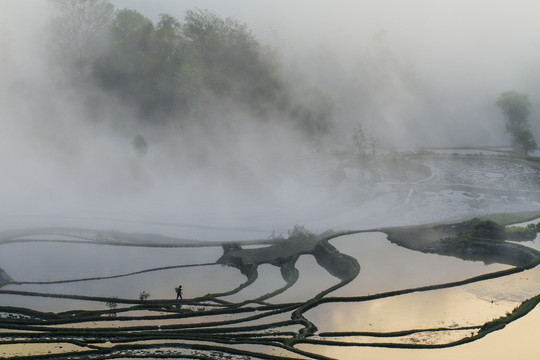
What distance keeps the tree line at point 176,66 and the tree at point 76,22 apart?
0.09 meters

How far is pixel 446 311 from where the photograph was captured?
21594 mm

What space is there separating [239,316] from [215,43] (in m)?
49.0

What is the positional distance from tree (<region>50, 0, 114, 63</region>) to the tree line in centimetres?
9

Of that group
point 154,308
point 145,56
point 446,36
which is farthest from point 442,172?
point 446,36

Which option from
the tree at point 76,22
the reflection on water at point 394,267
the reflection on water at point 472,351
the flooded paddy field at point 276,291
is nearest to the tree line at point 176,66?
the tree at point 76,22

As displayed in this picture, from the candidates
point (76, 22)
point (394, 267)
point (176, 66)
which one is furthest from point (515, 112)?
point (76, 22)

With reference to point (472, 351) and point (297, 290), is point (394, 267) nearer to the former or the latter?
point (297, 290)

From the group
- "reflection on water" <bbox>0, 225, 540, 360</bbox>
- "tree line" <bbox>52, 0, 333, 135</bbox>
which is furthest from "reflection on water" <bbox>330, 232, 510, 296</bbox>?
"tree line" <bbox>52, 0, 333, 135</bbox>

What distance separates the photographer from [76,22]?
6512 cm

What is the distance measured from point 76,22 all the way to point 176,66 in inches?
469

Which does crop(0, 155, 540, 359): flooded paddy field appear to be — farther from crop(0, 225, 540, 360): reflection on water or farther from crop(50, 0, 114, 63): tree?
crop(50, 0, 114, 63): tree

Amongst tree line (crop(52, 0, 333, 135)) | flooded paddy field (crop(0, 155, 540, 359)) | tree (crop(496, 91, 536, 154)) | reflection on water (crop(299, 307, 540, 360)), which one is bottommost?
reflection on water (crop(299, 307, 540, 360))

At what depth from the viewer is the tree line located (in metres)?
61.9

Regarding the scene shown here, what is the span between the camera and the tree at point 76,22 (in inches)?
2495
